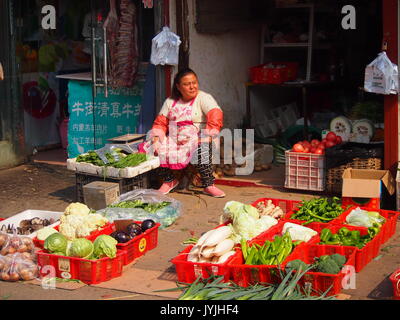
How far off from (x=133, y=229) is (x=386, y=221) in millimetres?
2477

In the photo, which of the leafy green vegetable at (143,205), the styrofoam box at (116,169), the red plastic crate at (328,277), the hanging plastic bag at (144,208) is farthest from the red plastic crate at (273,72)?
the red plastic crate at (328,277)

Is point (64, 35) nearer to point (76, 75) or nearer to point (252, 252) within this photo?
point (76, 75)

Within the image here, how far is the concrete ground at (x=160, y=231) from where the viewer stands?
587 cm

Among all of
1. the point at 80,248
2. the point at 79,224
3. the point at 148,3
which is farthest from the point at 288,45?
the point at 80,248

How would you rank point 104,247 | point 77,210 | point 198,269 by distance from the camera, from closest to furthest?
point 198,269
point 104,247
point 77,210

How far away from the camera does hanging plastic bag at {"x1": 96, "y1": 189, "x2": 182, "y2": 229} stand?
750cm

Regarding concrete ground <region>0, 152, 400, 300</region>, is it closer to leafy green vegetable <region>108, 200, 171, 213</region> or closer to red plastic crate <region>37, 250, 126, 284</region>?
red plastic crate <region>37, 250, 126, 284</region>

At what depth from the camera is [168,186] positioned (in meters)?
8.86

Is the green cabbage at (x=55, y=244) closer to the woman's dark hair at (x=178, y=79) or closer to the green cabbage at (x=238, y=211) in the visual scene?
the green cabbage at (x=238, y=211)

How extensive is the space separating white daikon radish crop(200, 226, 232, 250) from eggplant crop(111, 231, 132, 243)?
86 centimetres

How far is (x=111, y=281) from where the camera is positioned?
20.2ft

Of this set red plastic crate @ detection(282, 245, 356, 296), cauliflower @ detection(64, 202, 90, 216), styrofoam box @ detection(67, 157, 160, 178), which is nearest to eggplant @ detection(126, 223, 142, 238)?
cauliflower @ detection(64, 202, 90, 216)

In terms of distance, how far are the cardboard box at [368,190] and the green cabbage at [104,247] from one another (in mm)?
2765

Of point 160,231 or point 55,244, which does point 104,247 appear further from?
point 160,231
